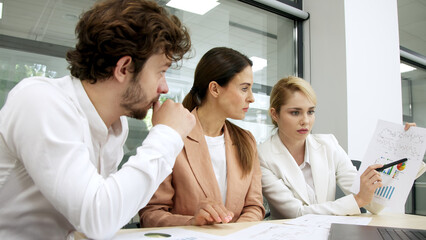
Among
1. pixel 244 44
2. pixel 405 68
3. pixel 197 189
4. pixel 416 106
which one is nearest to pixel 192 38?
pixel 244 44

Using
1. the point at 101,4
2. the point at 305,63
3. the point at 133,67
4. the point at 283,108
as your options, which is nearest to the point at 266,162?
the point at 283,108

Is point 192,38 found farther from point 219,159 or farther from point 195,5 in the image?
point 219,159

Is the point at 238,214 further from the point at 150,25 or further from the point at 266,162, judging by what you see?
the point at 150,25

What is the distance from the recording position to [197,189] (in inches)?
56.2

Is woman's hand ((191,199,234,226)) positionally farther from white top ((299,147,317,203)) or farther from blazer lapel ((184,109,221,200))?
white top ((299,147,317,203))

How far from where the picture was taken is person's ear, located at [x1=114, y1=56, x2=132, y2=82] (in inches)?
38.3

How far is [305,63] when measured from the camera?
3375 millimetres

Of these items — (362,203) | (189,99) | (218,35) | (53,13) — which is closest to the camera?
(362,203)

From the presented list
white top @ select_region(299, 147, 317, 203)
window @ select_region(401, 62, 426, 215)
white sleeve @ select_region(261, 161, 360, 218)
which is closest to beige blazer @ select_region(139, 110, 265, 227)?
white sleeve @ select_region(261, 161, 360, 218)

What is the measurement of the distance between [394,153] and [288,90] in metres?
0.69

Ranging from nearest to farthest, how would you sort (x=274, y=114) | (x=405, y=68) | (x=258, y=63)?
(x=274, y=114) < (x=258, y=63) < (x=405, y=68)

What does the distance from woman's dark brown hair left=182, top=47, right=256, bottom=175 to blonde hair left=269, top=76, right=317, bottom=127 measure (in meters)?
0.33

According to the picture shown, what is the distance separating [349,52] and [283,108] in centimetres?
144

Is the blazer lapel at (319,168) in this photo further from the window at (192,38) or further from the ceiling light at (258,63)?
the ceiling light at (258,63)
